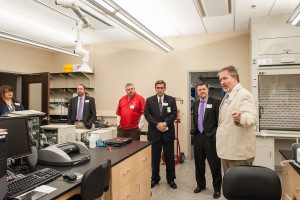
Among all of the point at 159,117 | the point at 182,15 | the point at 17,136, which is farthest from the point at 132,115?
the point at 17,136

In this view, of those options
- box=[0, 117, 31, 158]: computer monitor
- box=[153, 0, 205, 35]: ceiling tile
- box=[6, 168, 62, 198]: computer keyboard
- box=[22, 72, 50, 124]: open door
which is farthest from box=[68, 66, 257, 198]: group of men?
box=[0, 117, 31, 158]: computer monitor

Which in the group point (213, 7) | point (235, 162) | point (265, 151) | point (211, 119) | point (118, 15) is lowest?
point (265, 151)

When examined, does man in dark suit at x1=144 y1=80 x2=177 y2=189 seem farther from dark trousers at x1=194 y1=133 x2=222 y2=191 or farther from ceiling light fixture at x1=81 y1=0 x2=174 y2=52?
ceiling light fixture at x1=81 y1=0 x2=174 y2=52

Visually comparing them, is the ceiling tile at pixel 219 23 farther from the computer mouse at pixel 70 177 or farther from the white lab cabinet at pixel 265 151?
the computer mouse at pixel 70 177

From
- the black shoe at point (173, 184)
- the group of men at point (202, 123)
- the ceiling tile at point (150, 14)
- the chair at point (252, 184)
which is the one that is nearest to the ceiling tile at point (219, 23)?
the ceiling tile at point (150, 14)

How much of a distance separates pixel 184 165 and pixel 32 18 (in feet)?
12.9

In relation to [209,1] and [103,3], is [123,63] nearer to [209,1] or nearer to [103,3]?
[209,1]

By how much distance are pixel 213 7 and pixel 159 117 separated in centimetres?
186

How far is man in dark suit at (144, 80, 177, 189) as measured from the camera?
149 inches

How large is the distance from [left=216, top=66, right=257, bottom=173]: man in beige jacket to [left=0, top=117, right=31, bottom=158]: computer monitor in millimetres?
1712

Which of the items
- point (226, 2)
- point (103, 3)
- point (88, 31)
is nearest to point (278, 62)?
point (226, 2)

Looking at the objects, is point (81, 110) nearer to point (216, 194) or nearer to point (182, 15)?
point (182, 15)

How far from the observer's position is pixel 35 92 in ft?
21.4

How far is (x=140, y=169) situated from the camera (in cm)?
282
